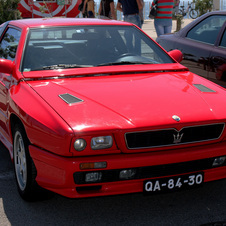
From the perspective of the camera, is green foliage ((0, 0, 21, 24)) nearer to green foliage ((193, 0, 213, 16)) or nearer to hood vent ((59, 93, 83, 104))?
green foliage ((193, 0, 213, 16))

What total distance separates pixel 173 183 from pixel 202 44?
3.53 metres

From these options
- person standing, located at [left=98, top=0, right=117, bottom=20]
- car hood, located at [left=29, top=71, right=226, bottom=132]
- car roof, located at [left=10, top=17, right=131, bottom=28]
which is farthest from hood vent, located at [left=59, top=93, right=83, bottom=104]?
person standing, located at [left=98, top=0, right=117, bottom=20]

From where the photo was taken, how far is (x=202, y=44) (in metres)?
6.57

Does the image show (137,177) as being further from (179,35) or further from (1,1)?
(1,1)

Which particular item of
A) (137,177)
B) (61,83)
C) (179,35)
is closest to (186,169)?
(137,177)

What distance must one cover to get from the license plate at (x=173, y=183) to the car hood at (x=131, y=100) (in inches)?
15.1

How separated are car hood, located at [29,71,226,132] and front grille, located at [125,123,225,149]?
65 mm

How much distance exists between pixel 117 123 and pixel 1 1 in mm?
13102

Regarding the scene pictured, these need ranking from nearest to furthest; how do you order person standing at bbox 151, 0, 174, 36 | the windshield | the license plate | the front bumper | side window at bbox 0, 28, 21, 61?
the front bumper, the license plate, the windshield, side window at bbox 0, 28, 21, 61, person standing at bbox 151, 0, 174, 36

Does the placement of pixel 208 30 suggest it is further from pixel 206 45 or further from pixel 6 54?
pixel 6 54

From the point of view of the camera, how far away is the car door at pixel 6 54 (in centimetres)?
450

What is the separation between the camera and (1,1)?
1546cm

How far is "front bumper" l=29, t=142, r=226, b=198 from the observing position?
3297mm

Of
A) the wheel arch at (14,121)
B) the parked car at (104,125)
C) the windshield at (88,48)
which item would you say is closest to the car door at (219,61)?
the windshield at (88,48)
